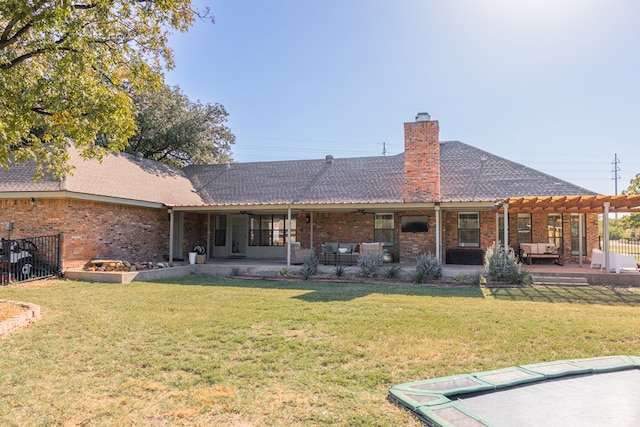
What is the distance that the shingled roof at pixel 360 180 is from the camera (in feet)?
47.7

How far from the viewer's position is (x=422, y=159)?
15.1 meters

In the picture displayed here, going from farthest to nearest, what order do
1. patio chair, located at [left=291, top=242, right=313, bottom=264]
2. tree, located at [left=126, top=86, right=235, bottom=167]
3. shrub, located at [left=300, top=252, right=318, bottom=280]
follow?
1. tree, located at [left=126, top=86, right=235, bottom=167]
2. patio chair, located at [left=291, top=242, right=313, bottom=264]
3. shrub, located at [left=300, top=252, right=318, bottom=280]

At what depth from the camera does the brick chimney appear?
14.7 meters

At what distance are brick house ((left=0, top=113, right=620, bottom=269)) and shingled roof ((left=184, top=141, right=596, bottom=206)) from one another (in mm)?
65

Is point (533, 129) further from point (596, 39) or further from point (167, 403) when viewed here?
point (167, 403)

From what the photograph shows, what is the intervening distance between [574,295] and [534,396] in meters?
6.88

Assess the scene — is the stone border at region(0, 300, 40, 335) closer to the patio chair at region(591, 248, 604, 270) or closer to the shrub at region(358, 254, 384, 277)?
the shrub at region(358, 254, 384, 277)

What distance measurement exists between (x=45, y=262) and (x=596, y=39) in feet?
55.4

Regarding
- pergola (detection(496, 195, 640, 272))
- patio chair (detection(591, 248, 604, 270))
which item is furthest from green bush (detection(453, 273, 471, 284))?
patio chair (detection(591, 248, 604, 270))

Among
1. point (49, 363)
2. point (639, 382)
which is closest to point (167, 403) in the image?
point (49, 363)

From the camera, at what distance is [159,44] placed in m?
7.72

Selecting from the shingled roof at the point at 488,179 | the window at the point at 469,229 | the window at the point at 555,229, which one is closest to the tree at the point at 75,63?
the shingled roof at the point at 488,179

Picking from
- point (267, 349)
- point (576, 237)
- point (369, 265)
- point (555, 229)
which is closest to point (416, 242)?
point (369, 265)

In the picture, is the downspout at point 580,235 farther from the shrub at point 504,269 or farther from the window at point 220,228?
the window at point 220,228
